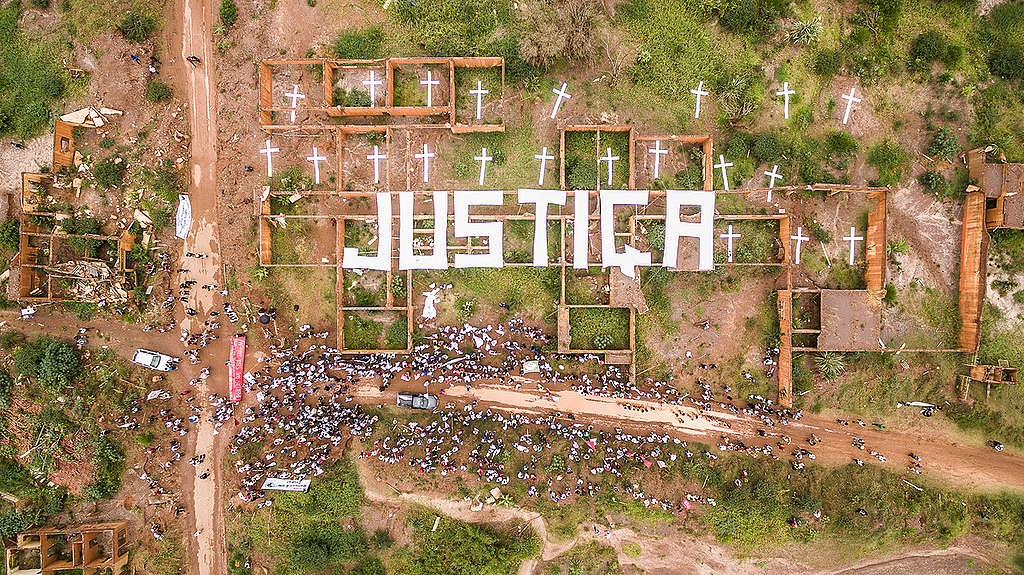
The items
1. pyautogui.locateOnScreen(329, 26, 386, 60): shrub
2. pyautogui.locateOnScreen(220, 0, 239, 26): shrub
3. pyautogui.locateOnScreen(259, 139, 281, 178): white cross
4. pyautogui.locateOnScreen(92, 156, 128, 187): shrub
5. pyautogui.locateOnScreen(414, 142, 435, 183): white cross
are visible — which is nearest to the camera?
pyautogui.locateOnScreen(92, 156, 128, 187): shrub

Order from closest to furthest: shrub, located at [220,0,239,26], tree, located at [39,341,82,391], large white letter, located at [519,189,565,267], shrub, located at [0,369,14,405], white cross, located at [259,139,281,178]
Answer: tree, located at [39,341,82,391] < shrub, located at [0,369,14,405] < large white letter, located at [519,189,565,267] < shrub, located at [220,0,239,26] < white cross, located at [259,139,281,178]

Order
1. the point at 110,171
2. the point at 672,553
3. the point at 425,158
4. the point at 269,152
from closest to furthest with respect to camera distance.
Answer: the point at 110,171 < the point at 672,553 < the point at 269,152 < the point at 425,158

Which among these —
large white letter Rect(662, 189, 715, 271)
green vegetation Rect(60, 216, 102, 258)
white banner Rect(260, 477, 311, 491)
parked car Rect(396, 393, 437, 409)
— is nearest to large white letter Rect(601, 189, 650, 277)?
large white letter Rect(662, 189, 715, 271)

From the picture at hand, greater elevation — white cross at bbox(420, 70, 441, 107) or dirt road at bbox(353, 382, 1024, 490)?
white cross at bbox(420, 70, 441, 107)

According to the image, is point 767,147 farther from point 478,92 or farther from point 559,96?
point 478,92

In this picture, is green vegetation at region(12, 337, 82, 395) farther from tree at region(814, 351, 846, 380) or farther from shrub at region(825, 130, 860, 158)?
shrub at region(825, 130, 860, 158)

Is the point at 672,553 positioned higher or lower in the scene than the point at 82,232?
lower

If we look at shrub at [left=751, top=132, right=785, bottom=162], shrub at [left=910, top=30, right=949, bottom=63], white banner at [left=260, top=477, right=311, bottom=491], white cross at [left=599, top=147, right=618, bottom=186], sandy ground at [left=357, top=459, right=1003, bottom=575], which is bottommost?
sandy ground at [left=357, top=459, right=1003, bottom=575]

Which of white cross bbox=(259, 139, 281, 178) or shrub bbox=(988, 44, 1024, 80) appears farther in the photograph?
white cross bbox=(259, 139, 281, 178)

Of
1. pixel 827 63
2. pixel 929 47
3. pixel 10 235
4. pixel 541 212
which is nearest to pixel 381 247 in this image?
pixel 541 212
